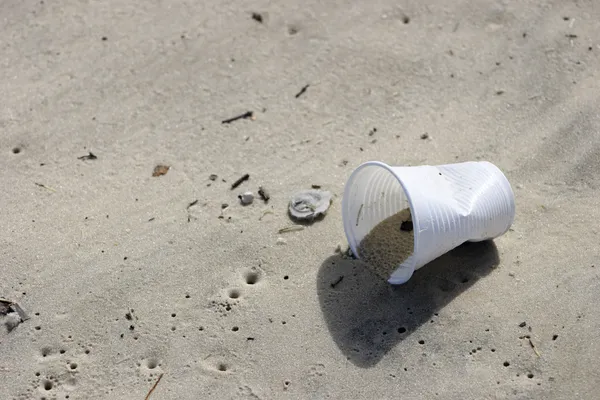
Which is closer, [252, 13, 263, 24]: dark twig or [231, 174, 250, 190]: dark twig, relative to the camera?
[231, 174, 250, 190]: dark twig

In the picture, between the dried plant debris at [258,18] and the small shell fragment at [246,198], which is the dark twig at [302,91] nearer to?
the dried plant debris at [258,18]

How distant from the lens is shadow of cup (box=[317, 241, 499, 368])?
3215mm

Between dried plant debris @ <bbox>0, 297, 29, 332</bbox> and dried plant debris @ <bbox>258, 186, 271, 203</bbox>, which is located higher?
dried plant debris @ <bbox>258, 186, 271, 203</bbox>

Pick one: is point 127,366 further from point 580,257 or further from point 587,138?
point 587,138

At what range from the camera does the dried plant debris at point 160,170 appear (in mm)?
3920

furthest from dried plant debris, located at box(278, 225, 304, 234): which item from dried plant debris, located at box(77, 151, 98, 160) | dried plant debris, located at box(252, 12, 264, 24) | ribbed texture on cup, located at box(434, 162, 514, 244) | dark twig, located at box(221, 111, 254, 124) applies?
dried plant debris, located at box(252, 12, 264, 24)

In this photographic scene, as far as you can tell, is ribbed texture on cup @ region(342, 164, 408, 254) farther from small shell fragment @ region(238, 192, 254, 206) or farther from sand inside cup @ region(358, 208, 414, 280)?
small shell fragment @ region(238, 192, 254, 206)

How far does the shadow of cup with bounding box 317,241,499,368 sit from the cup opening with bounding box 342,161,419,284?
9cm

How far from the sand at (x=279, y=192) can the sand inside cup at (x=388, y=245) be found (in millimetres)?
71

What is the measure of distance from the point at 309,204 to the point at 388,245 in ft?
1.57

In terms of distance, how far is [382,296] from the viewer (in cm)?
336

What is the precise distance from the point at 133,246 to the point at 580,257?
2.08 meters

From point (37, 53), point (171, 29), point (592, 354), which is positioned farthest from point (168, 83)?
point (592, 354)

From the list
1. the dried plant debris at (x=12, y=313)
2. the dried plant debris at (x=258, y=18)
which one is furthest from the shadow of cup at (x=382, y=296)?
the dried plant debris at (x=258, y=18)
